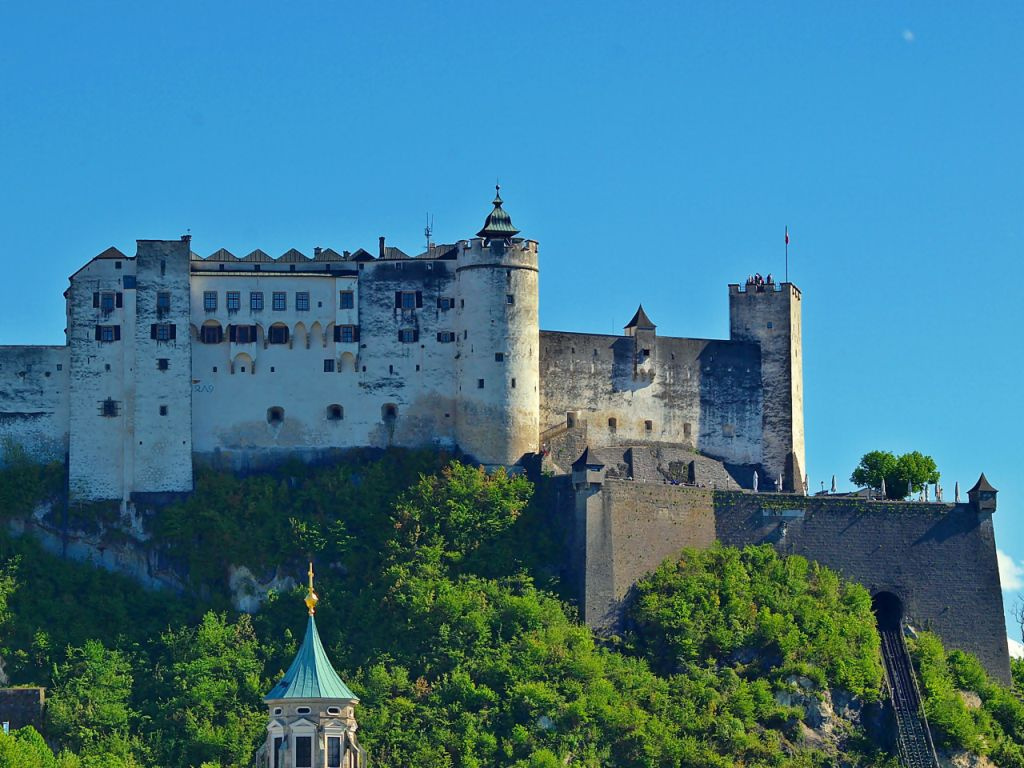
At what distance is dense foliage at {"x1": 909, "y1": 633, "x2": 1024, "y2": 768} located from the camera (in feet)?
357

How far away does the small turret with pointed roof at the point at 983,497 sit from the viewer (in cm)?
11662

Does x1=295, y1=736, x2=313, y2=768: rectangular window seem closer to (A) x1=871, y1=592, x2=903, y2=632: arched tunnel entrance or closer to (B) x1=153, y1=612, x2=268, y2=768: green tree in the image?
(B) x1=153, y1=612, x2=268, y2=768: green tree

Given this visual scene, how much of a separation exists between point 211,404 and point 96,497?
5386 millimetres

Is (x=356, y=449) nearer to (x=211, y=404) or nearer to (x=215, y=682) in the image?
(x=211, y=404)

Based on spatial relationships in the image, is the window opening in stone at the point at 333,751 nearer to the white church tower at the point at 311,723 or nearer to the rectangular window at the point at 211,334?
the white church tower at the point at 311,723

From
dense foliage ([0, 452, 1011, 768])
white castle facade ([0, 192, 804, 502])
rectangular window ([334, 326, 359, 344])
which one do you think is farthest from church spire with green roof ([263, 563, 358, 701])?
rectangular window ([334, 326, 359, 344])

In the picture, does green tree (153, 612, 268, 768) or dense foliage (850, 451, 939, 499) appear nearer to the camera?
green tree (153, 612, 268, 768)

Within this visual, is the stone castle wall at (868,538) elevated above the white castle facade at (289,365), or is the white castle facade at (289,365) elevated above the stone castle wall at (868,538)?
the white castle facade at (289,365)

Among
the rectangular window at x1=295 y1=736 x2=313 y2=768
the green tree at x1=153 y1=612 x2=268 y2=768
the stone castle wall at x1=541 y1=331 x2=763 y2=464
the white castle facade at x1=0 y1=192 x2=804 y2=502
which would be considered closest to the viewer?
the rectangular window at x1=295 y1=736 x2=313 y2=768

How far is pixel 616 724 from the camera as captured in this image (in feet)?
343

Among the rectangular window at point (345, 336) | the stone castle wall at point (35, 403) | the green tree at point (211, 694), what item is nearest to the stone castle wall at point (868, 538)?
the rectangular window at point (345, 336)

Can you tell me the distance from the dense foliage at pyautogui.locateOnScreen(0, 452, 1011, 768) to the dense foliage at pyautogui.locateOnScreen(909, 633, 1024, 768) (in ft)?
7.29

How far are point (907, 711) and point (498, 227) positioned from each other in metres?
23.5

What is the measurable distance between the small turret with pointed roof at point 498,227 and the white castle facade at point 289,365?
8 cm
